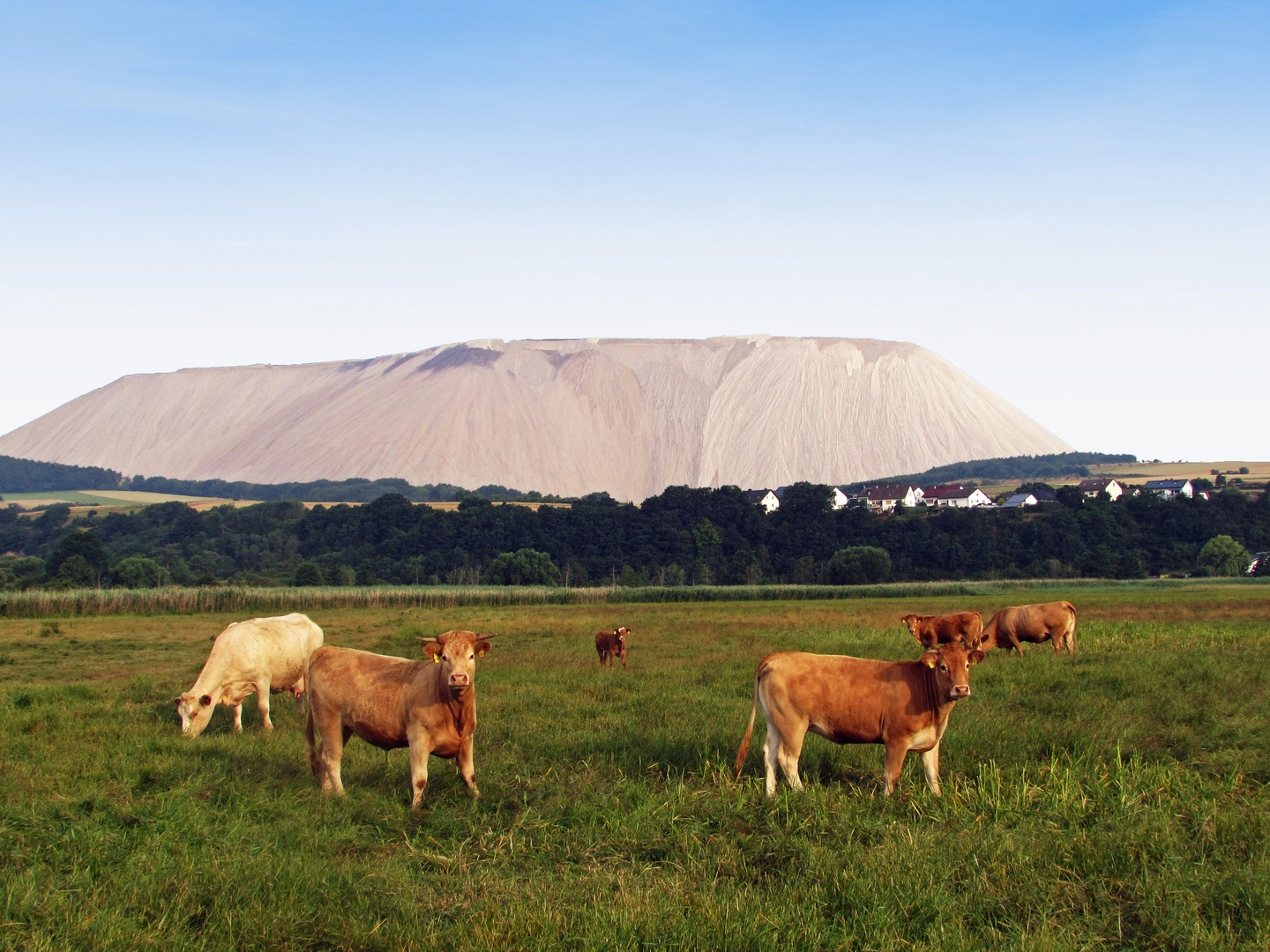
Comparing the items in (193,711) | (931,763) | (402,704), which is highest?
(402,704)

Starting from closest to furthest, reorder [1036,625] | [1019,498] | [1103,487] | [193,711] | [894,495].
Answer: [193,711] → [1036,625] → [1019,498] → [1103,487] → [894,495]

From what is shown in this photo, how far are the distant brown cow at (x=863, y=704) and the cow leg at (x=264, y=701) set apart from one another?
780 cm

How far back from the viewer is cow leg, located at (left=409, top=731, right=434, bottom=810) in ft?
28.2

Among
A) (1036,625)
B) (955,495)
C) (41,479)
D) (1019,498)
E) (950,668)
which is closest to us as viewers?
(950,668)

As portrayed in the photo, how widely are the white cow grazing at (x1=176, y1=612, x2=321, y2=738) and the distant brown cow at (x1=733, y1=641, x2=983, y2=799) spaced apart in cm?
820

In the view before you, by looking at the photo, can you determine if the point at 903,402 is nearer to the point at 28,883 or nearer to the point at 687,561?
the point at 687,561

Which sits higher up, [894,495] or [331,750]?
[331,750]

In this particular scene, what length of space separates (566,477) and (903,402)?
74.1 m

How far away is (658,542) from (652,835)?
8695cm

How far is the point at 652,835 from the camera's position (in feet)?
24.1

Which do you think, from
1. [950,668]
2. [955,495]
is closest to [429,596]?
[950,668]

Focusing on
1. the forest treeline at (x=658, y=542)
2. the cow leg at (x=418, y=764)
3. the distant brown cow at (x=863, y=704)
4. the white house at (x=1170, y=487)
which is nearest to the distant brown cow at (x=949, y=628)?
the distant brown cow at (x=863, y=704)

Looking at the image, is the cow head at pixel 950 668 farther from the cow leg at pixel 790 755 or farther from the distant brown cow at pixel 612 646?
the distant brown cow at pixel 612 646

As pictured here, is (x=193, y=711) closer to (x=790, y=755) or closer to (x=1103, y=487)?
(x=790, y=755)
